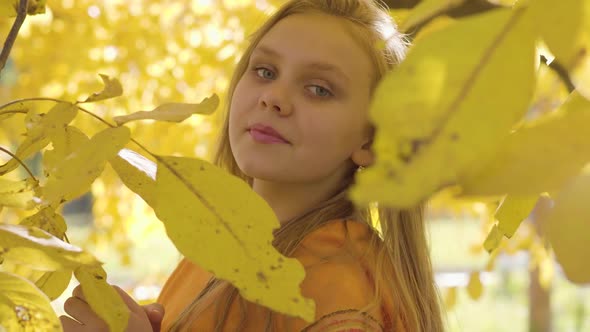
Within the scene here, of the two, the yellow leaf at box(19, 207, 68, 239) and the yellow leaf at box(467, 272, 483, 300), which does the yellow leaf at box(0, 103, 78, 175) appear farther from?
the yellow leaf at box(467, 272, 483, 300)

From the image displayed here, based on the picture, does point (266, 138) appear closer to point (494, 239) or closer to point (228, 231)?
point (494, 239)

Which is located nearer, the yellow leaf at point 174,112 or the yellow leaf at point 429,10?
the yellow leaf at point 429,10

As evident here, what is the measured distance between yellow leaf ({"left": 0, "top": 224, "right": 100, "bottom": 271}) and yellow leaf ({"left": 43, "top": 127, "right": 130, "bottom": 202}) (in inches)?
1.4

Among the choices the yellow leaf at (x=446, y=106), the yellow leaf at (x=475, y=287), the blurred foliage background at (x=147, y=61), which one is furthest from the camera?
the blurred foliage background at (x=147, y=61)

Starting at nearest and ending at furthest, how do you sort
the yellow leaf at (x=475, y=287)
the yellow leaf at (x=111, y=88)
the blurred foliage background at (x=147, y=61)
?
1. the yellow leaf at (x=111, y=88)
2. the yellow leaf at (x=475, y=287)
3. the blurred foliage background at (x=147, y=61)

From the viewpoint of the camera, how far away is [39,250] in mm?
364

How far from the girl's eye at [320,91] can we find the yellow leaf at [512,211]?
490 millimetres

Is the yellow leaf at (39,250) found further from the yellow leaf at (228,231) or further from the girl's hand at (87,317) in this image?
the girl's hand at (87,317)

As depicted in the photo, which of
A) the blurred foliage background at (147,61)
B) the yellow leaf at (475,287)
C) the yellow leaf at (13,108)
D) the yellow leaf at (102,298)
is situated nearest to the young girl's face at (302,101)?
the yellow leaf at (13,108)

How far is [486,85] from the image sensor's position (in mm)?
227

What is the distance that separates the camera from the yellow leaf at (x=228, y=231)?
1.16 feet

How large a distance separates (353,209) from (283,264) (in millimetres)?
678

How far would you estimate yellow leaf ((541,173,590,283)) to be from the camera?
0.23 meters

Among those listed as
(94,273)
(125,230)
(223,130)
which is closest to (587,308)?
(125,230)
